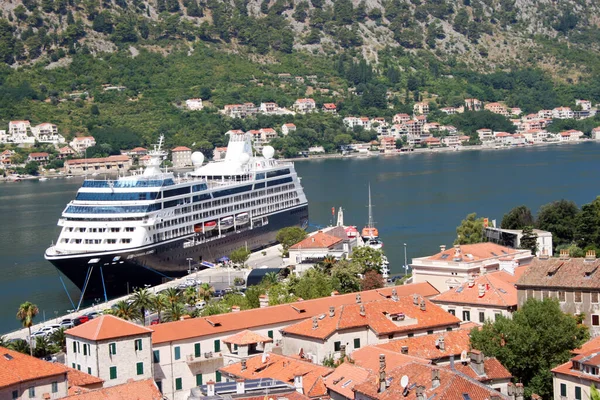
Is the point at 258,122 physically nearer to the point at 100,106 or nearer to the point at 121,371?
the point at 100,106

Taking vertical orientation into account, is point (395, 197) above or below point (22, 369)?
below

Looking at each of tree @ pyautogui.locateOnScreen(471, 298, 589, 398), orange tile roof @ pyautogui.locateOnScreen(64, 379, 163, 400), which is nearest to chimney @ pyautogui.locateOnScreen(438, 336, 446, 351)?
tree @ pyautogui.locateOnScreen(471, 298, 589, 398)

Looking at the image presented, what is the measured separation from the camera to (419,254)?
67.7 m

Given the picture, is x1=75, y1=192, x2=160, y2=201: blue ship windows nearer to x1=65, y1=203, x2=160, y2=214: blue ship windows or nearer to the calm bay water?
x1=65, y1=203, x2=160, y2=214: blue ship windows

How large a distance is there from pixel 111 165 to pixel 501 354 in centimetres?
13991

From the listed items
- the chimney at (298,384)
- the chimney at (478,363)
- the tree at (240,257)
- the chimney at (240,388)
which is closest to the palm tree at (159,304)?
the chimney at (298,384)

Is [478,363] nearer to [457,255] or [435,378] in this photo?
[435,378]

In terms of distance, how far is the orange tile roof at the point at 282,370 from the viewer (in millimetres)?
27141

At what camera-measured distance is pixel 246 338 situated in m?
32.0

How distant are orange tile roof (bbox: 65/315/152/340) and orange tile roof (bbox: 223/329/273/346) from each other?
2894 mm

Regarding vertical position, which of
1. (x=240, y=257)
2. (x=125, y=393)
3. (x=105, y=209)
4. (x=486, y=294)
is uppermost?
(x=105, y=209)

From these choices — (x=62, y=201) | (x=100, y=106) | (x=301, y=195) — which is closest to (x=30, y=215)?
(x=62, y=201)

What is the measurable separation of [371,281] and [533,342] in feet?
57.2

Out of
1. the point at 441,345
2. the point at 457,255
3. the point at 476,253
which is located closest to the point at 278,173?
the point at 476,253
